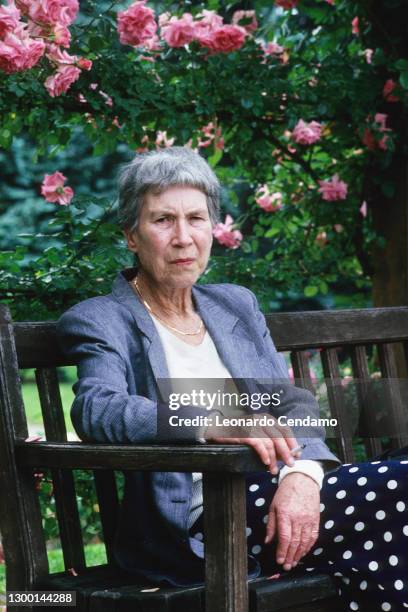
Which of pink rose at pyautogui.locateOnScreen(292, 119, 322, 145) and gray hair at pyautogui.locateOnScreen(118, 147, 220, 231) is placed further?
pink rose at pyautogui.locateOnScreen(292, 119, 322, 145)

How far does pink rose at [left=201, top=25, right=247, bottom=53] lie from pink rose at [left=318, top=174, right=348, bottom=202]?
3.11 feet

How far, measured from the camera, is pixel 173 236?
3016mm

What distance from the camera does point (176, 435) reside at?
2.47 m

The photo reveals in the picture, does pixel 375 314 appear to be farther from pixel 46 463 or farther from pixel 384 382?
pixel 46 463

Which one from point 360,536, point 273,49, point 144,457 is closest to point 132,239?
point 144,457

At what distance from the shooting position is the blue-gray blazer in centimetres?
257

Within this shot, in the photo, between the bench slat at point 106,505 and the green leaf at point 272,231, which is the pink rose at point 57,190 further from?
the green leaf at point 272,231

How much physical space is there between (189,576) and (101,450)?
0.44m

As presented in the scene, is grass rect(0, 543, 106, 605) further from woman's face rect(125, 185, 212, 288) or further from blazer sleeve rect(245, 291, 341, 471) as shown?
woman's face rect(125, 185, 212, 288)

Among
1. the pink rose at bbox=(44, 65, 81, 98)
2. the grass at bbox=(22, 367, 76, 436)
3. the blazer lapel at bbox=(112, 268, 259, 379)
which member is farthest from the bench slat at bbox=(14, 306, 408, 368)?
the grass at bbox=(22, 367, 76, 436)

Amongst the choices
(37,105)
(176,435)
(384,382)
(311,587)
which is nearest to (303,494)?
(311,587)

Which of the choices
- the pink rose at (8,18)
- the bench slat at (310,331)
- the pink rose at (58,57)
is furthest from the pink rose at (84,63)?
the bench slat at (310,331)

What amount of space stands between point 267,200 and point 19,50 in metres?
2.09

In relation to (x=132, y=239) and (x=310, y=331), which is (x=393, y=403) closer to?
(x=310, y=331)
